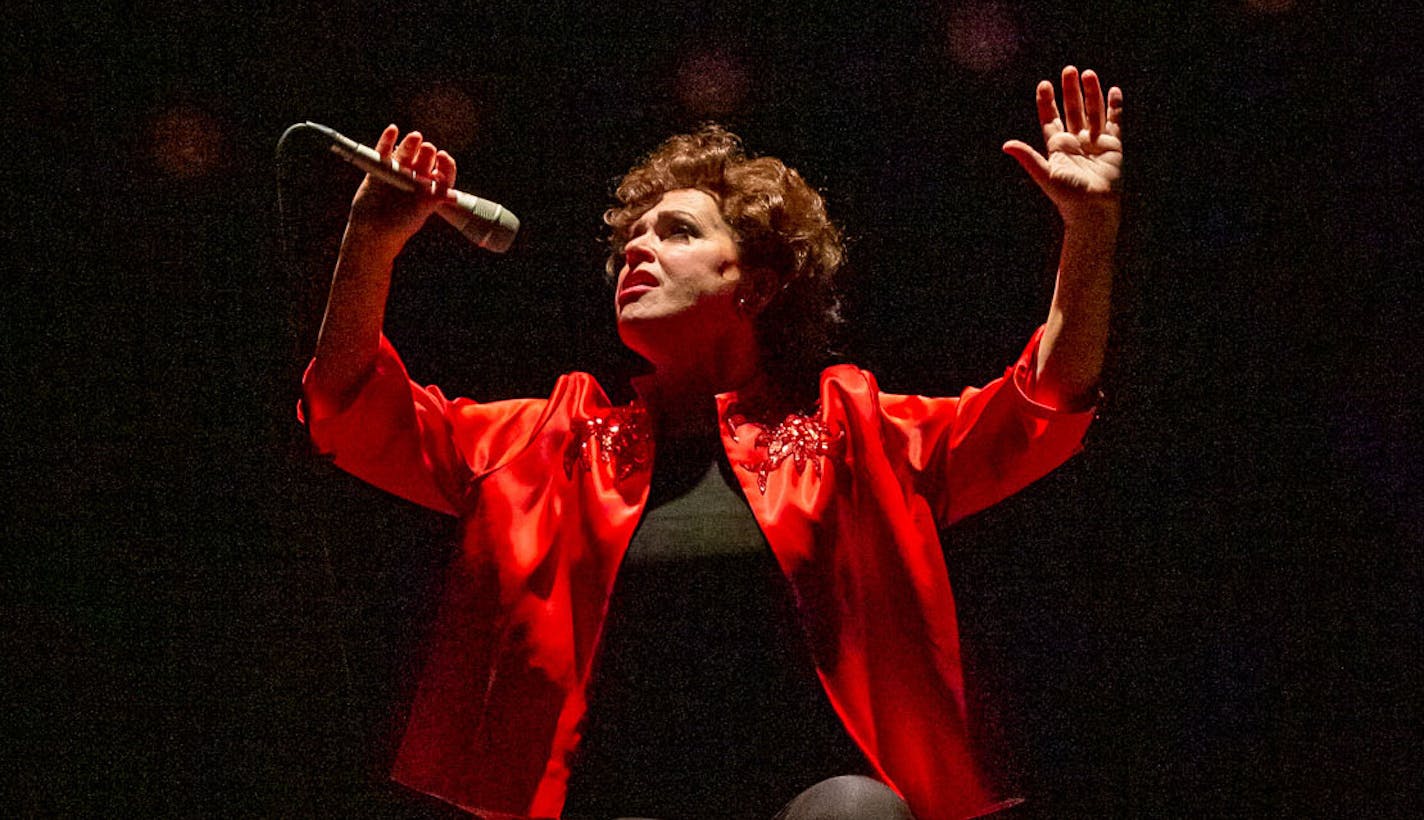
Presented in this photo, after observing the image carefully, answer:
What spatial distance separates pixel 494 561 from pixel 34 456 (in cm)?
79

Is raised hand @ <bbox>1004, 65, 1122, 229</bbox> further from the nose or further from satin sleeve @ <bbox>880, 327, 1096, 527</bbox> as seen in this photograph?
the nose

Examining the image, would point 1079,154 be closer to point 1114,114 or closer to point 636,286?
point 1114,114

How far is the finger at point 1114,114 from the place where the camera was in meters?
1.36

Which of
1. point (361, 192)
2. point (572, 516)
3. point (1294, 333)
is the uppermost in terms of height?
point (361, 192)

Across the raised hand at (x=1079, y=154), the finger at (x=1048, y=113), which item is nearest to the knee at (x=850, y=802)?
the raised hand at (x=1079, y=154)

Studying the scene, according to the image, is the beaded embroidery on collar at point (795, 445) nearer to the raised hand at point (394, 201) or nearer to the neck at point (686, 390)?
the neck at point (686, 390)

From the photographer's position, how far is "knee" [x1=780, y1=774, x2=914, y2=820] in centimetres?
114

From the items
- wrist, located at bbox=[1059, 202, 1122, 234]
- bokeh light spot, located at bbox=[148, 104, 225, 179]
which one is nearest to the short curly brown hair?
wrist, located at bbox=[1059, 202, 1122, 234]

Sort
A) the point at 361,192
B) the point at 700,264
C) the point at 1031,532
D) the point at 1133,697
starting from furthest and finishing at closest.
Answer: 1. the point at 1031,532
2. the point at 1133,697
3. the point at 700,264
4. the point at 361,192

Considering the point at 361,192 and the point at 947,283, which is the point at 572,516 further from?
the point at 947,283

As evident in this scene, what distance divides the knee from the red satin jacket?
126mm

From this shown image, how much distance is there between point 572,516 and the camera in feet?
4.71

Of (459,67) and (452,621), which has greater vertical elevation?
(459,67)

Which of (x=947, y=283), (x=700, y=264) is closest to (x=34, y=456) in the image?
(x=700, y=264)
